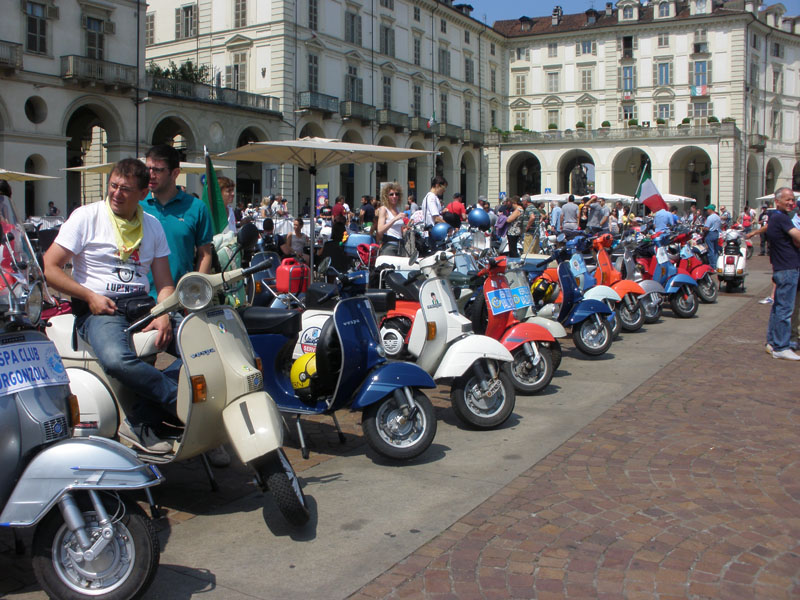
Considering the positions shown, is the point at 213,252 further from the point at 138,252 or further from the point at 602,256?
the point at 602,256

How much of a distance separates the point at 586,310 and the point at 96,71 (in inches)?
1027

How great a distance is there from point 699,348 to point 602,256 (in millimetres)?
1560

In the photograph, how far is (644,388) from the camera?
6898 millimetres

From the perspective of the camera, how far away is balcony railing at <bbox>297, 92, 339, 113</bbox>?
39.2 m

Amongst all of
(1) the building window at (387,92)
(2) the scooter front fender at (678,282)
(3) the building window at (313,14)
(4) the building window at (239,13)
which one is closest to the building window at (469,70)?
(1) the building window at (387,92)

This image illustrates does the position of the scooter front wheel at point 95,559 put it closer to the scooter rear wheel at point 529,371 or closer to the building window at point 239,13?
the scooter rear wheel at point 529,371

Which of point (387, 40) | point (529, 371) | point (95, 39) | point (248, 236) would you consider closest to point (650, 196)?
point (529, 371)

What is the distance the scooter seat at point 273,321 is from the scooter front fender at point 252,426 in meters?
1.08

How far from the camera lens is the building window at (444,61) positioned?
5294 cm

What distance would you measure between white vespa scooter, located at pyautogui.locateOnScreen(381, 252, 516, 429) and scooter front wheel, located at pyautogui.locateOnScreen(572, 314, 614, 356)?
2.76 metres

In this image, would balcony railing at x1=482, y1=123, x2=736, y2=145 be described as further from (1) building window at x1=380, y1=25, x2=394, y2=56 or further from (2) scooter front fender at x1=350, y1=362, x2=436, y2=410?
(2) scooter front fender at x1=350, y1=362, x2=436, y2=410

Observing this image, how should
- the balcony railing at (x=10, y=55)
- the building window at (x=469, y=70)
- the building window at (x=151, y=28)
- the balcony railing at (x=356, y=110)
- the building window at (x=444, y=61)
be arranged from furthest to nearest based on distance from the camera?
the building window at (x=469, y=70) → the building window at (x=444, y=61) → the building window at (x=151, y=28) → the balcony railing at (x=356, y=110) → the balcony railing at (x=10, y=55)

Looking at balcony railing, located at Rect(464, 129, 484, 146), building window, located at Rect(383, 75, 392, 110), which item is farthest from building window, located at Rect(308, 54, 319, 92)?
balcony railing, located at Rect(464, 129, 484, 146)

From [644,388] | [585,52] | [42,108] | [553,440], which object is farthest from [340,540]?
[585,52]
